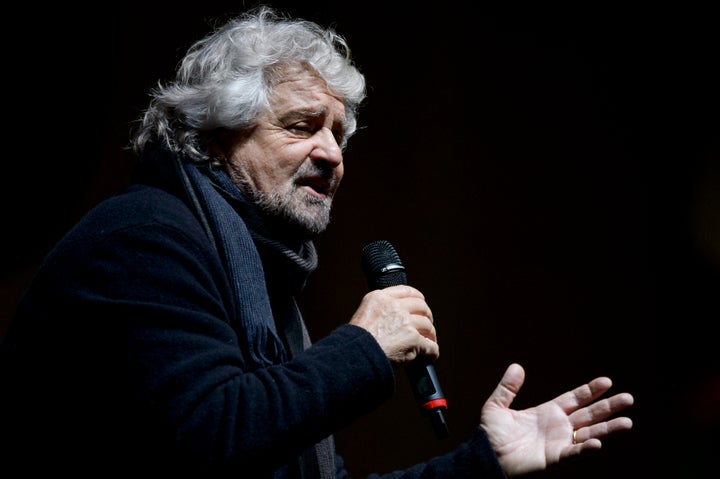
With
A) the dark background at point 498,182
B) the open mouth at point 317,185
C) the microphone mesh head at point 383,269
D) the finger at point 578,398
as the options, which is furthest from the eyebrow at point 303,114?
the dark background at point 498,182

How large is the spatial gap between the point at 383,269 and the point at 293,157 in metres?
0.35

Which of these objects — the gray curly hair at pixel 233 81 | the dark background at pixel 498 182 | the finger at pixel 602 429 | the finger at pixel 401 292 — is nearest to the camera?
the finger at pixel 401 292

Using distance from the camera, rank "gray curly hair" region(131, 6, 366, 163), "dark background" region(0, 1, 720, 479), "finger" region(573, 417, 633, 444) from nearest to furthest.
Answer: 1. "finger" region(573, 417, 633, 444)
2. "gray curly hair" region(131, 6, 366, 163)
3. "dark background" region(0, 1, 720, 479)

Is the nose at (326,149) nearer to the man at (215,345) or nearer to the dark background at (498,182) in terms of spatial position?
the man at (215,345)

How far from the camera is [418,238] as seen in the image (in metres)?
2.99

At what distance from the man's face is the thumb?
0.52 metres

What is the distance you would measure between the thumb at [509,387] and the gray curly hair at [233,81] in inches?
31.0

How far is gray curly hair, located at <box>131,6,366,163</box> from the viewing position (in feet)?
5.36

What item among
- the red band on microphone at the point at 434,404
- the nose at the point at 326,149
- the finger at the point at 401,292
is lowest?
the red band on microphone at the point at 434,404

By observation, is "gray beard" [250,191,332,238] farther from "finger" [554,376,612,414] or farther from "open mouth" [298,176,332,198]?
"finger" [554,376,612,414]

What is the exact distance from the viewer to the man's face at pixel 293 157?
161 cm

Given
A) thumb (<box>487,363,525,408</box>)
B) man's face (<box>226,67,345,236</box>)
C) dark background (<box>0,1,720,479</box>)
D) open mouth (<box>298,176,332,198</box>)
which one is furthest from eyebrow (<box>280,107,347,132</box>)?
dark background (<box>0,1,720,479</box>)

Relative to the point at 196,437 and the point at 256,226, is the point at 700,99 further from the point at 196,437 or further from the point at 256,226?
the point at 196,437

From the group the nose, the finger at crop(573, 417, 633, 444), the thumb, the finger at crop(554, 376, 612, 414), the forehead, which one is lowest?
the finger at crop(573, 417, 633, 444)
